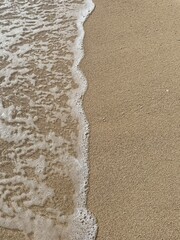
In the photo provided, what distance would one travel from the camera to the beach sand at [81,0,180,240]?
86.3 inches

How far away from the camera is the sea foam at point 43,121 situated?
2211mm

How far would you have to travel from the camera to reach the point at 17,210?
2.23m

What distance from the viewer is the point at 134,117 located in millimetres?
2629

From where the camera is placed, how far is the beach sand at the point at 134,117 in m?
2.19

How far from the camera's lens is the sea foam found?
221 centimetres

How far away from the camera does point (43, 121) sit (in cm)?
266

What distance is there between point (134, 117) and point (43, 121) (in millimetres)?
574

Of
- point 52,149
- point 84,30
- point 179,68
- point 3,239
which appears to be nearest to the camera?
point 3,239

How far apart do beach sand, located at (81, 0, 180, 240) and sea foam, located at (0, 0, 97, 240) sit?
8 centimetres

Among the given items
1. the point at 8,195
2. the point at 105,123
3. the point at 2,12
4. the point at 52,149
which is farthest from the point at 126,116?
the point at 2,12

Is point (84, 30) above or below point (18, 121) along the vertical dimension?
above

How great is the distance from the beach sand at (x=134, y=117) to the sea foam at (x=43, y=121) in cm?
8

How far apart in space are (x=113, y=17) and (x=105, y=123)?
1145 millimetres

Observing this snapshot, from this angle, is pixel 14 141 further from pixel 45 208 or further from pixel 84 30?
pixel 84 30
